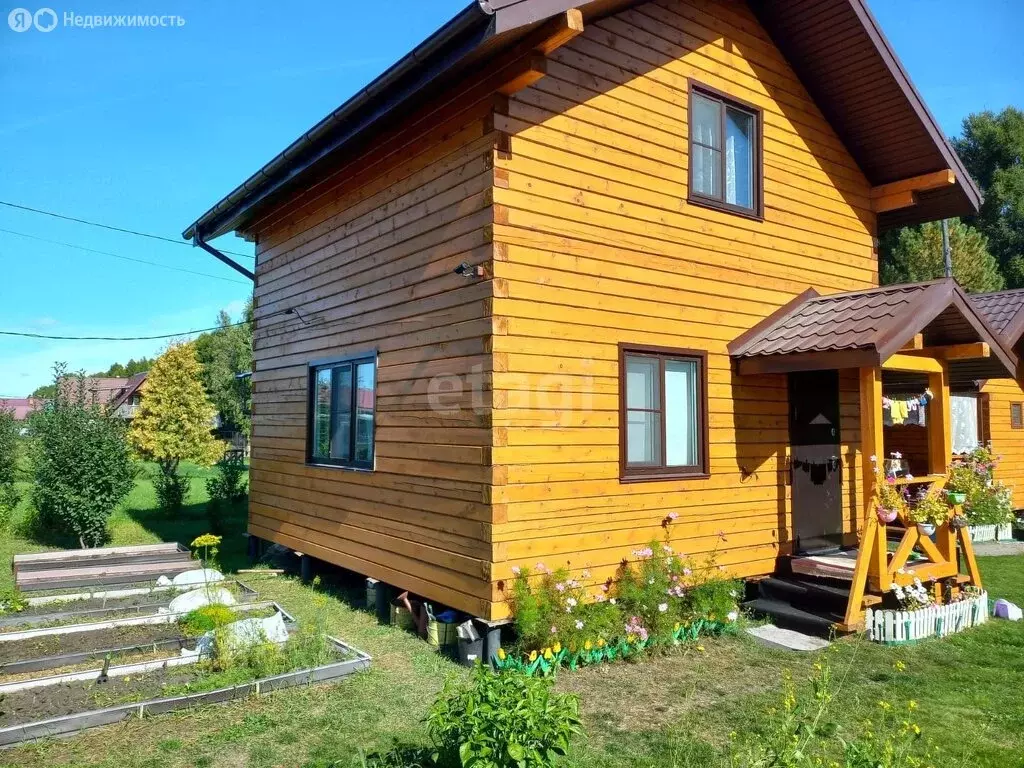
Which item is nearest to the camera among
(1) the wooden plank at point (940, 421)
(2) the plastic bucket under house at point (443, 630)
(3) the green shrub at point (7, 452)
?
(2) the plastic bucket under house at point (443, 630)

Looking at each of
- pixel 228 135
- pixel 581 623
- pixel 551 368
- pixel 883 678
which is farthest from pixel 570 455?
pixel 228 135

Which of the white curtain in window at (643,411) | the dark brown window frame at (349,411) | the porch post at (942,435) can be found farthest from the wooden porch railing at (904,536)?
the dark brown window frame at (349,411)

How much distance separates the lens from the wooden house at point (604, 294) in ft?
19.9

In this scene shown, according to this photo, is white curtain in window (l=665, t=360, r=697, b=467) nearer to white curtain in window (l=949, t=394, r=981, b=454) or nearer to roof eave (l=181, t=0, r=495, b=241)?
roof eave (l=181, t=0, r=495, b=241)

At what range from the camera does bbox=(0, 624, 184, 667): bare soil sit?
615 cm

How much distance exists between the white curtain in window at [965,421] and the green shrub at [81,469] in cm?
1582

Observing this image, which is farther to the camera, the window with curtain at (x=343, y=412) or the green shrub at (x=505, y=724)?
the window with curtain at (x=343, y=412)

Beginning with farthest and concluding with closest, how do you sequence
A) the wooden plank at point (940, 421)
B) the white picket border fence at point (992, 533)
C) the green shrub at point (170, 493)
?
1. the green shrub at point (170, 493)
2. the white picket border fence at point (992, 533)
3. the wooden plank at point (940, 421)

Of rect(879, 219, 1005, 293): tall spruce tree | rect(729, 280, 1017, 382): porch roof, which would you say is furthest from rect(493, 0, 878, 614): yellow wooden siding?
rect(879, 219, 1005, 293): tall spruce tree

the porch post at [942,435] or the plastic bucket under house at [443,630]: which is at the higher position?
the porch post at [942,435]

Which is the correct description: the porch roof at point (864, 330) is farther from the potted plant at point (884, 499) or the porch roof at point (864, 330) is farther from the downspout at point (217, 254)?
the downspout at point (217, 254)

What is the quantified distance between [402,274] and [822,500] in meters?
5.66

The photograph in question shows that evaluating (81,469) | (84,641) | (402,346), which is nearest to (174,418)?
(81,469)

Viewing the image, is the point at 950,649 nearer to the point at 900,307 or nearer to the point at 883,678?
the point at 883,678
